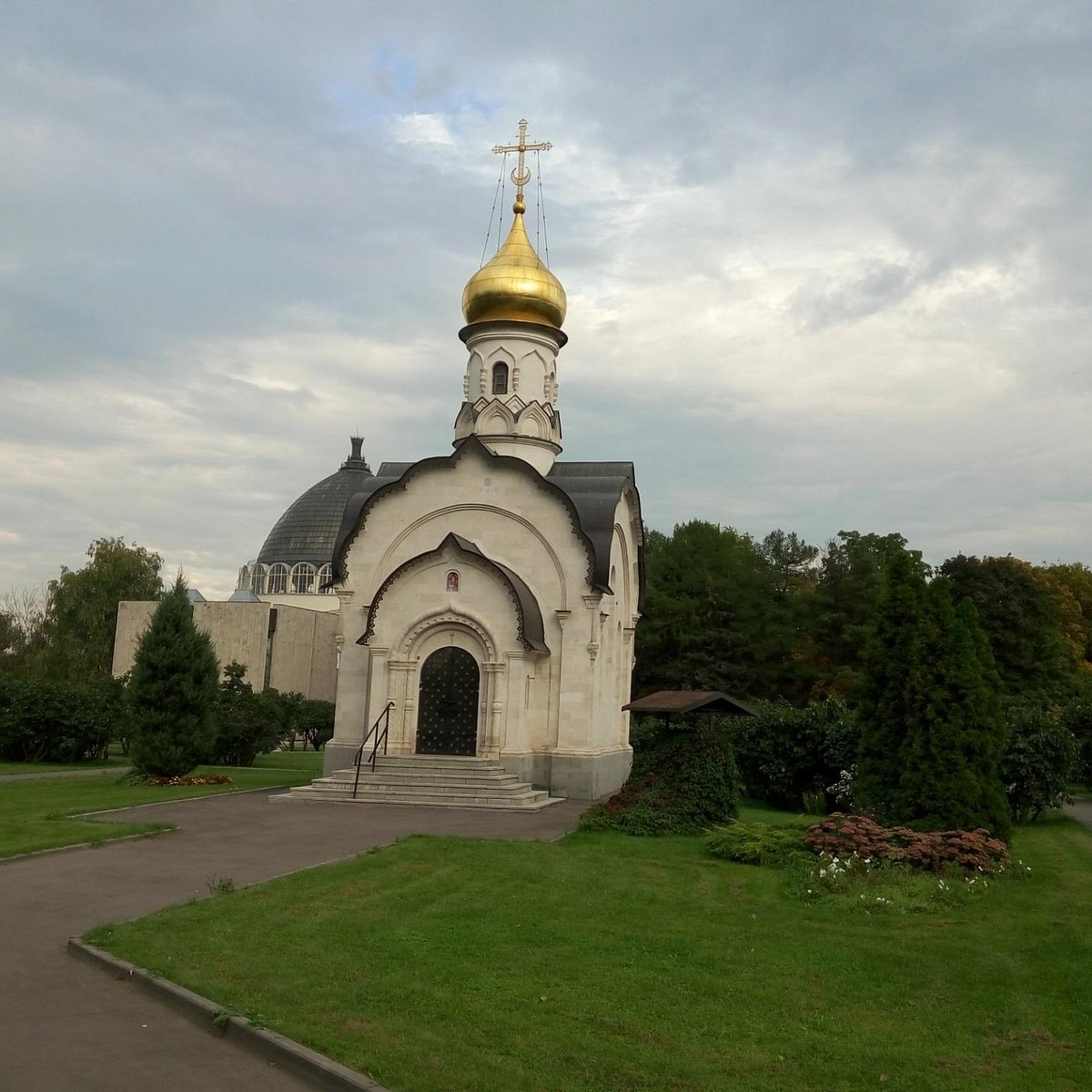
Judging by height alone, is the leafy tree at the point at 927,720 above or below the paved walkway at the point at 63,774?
above

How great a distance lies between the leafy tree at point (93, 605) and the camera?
45.1 metres

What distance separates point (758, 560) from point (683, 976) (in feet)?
127

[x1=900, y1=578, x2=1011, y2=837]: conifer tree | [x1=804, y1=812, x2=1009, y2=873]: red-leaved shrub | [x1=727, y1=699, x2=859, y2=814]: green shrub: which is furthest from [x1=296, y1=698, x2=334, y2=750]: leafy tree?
[x1=804, y1=812, x2=1009, y2=873]: red-leaved shrub

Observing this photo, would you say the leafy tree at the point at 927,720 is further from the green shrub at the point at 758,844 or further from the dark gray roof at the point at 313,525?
the dark gray roof at the point at 313,525

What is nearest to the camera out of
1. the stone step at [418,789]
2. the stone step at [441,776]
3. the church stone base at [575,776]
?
the stone step at [418,789]

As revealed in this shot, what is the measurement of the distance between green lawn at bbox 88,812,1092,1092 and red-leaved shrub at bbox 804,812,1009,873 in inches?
24.1

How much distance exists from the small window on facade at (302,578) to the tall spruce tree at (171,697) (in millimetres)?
43321

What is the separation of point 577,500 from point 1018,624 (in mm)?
22364

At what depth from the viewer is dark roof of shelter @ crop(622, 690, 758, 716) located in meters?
14.2

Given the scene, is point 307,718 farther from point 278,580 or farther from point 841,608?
point 278,580

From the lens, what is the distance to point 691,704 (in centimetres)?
1419

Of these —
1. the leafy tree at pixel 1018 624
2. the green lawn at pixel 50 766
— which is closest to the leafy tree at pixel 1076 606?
the leafy tree at pixel 1018 624

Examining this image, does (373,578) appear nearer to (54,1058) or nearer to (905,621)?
(905,621)

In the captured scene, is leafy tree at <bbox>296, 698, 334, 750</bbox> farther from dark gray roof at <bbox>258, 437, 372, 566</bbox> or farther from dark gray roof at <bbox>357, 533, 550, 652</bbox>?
dark gray roof at <bbox>258, 437, 372, 566</bbox>
